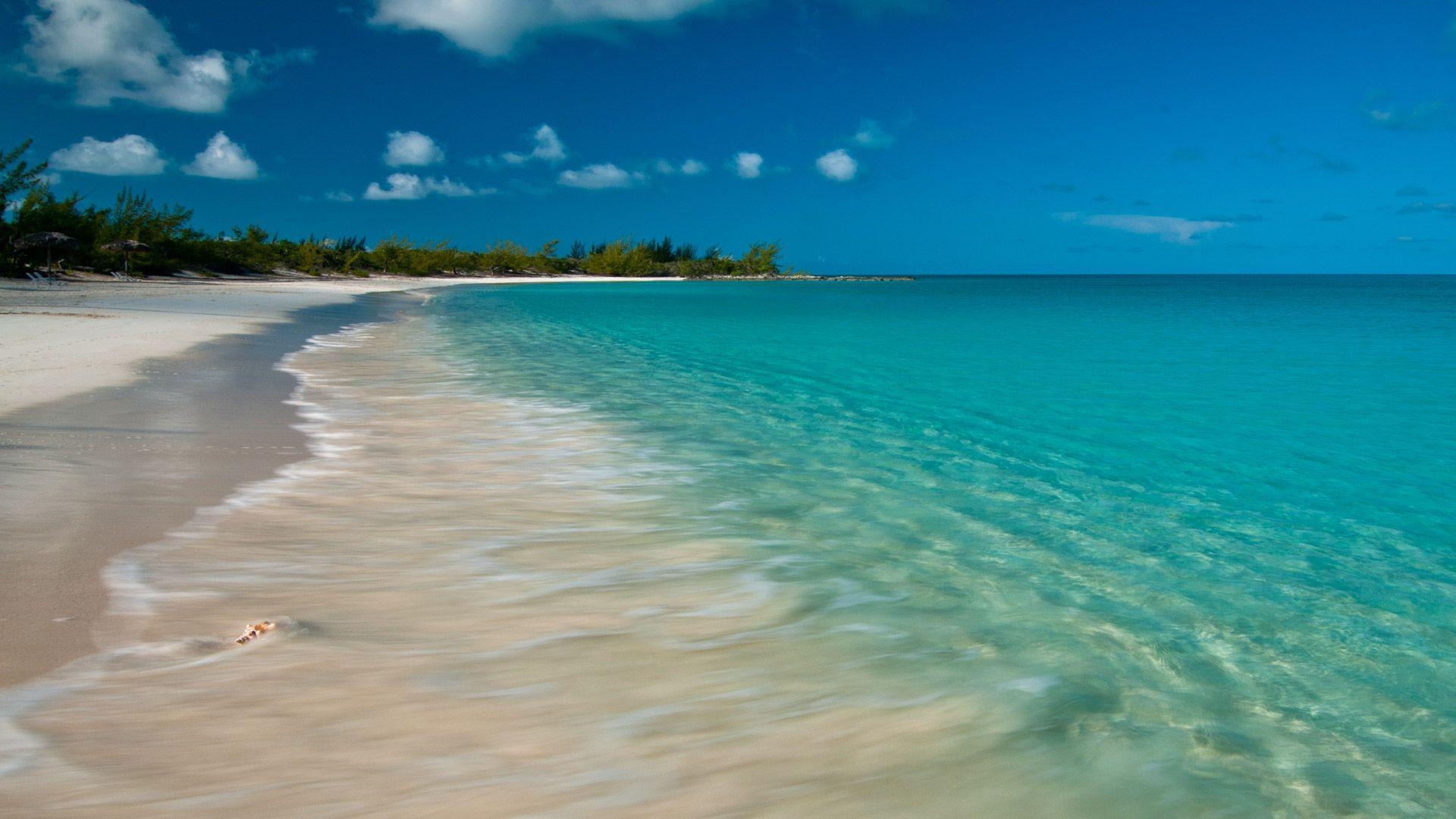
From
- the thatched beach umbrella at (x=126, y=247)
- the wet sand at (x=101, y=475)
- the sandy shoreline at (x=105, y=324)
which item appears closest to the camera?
the wet sand at (x=101, y=475)

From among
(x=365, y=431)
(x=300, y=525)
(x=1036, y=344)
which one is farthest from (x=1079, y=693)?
(x=1036, y=344)

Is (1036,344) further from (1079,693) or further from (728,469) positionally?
(1079,693)

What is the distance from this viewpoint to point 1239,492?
5.50 metres

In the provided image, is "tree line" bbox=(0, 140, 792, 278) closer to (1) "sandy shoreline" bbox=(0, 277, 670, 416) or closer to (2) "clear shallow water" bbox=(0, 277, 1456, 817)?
(1) "sandy shoreline" bbox=(0, 277, 670, 416)

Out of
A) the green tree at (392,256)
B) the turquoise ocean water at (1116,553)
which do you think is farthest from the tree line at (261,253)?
the turquoise ocean water at (1116,553)

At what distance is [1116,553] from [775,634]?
76.2 inches

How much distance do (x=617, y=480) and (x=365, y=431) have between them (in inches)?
89.5

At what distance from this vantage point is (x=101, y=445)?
16.9 feet

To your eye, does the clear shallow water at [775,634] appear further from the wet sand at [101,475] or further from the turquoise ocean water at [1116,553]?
the wet sand at [101,475]

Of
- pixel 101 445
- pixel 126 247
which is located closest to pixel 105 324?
pixel 101 445

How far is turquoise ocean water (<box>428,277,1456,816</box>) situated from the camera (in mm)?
2402

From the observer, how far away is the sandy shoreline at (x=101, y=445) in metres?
2.86

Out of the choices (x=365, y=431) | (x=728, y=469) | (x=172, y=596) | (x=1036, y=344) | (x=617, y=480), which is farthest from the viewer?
(x=1036, y=344)

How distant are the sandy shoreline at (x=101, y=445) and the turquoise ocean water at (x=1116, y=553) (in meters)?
2.30
